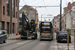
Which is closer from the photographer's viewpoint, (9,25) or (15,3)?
(9,25)

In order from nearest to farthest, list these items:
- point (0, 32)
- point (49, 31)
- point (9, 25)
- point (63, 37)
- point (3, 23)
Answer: point (0, 32)
point (63, 37)
point (49, 31)
point (3, 23)
point (9, 25)

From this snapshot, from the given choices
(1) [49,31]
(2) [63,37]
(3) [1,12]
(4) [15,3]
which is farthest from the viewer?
(4) [15,3]

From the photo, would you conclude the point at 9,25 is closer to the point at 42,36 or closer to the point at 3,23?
the point at 3,23

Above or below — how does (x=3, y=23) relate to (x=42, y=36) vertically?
above

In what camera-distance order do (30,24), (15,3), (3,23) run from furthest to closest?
1. (15,3)
2. (3,23)
3. (30,24)

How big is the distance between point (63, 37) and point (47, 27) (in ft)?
15.3

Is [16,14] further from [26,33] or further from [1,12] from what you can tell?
[26,33]

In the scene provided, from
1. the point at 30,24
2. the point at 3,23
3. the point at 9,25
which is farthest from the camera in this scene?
the point at 9,25

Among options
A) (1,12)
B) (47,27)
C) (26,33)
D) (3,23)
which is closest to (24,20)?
(26,33)

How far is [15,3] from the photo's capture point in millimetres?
42906

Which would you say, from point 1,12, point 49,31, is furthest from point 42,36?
point 1,12

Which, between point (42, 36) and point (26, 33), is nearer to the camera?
point (42, 36)

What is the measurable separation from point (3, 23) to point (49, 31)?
15.4 metres

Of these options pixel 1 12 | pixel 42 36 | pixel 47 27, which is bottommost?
pixel 42 36
